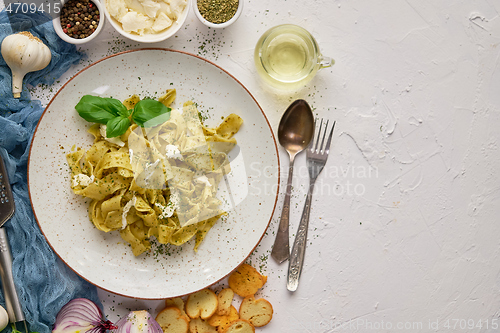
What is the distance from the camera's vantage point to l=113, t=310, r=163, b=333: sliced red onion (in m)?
2.57

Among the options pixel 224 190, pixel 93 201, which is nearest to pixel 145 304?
pixel 93 201

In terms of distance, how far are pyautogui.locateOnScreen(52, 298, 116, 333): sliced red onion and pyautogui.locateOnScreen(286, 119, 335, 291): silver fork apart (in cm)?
148

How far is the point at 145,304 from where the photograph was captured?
272 centimetres

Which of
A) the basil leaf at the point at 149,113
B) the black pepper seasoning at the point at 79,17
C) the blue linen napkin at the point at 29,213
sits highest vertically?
the black pepper seasoning at the point at 79,17

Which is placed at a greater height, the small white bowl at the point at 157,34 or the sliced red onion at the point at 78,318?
the small white bowl at the point at 157,34

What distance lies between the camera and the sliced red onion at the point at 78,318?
2541mm

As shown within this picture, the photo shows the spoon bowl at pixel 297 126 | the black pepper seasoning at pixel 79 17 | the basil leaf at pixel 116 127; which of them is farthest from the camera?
the spoon bowl at pixel 297 126

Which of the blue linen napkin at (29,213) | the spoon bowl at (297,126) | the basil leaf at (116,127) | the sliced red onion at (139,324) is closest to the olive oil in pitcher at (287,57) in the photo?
the spoon bowl at (297,126)

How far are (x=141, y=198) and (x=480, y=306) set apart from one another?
114 inches

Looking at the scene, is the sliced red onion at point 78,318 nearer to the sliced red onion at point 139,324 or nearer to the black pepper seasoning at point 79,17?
the sliced red onion at point 139,324

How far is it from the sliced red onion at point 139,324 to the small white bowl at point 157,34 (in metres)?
2.02

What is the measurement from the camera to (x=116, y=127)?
94.1 inches
